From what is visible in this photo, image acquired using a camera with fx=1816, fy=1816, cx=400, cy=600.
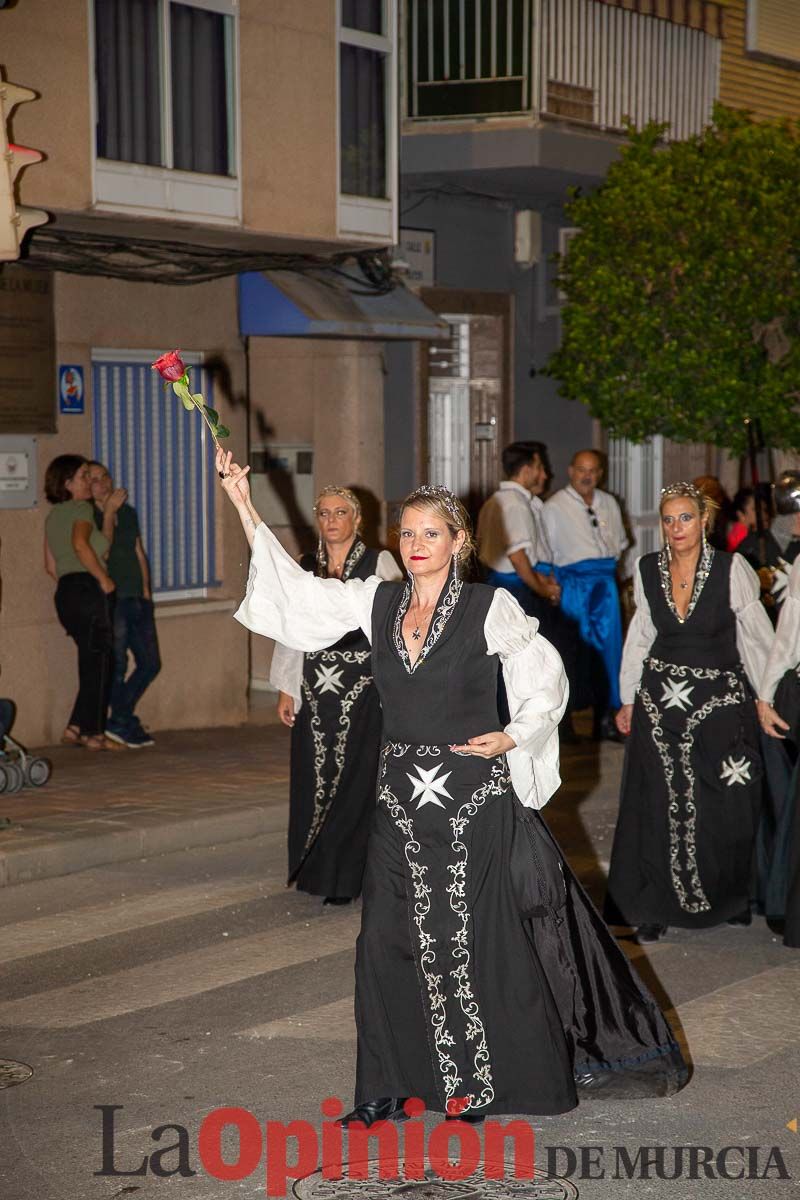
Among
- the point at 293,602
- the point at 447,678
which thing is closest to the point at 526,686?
the point at 447,678

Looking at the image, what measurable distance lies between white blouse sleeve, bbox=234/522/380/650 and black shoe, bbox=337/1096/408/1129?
1412mm

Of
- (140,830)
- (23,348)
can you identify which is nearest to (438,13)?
(23,348)

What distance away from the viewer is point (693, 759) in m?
8.09

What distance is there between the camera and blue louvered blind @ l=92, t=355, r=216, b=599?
13266mm

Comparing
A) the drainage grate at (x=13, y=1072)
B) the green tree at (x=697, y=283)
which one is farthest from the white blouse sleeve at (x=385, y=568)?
the green tree at (x=697, y=283)

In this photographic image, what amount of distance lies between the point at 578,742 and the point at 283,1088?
7.54 meters

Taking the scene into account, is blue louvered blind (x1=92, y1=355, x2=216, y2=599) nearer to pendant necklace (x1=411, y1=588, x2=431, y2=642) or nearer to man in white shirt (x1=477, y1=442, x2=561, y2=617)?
man in white shirt (x1=477, y1=442, x2=561, y2=617)

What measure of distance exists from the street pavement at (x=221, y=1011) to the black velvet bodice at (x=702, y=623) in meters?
1.24

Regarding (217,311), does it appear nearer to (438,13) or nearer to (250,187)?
(250,187)

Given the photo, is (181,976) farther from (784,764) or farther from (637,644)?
(784,764)

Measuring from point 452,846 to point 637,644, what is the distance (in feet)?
9.40

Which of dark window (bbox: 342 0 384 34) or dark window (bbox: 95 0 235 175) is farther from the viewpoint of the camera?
dark window (bbox: 342 0 384 34)

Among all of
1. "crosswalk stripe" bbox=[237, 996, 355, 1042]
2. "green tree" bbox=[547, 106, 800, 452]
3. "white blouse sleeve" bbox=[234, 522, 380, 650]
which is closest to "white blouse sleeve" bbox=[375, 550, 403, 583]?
"crosswalk stripe" bbox=[237, 996, 355, 1042]

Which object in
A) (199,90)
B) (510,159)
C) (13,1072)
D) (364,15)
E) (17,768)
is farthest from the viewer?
(510,159)
